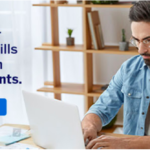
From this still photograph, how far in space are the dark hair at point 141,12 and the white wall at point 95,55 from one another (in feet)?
5.24

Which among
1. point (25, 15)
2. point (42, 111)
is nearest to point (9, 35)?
point (25, 15)

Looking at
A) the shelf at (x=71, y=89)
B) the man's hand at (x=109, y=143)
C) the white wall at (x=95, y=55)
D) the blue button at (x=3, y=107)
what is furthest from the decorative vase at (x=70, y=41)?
the man's hand at (x=109, y=143)

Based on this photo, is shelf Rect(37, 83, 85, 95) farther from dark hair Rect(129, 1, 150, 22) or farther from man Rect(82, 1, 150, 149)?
dark hair Rect(129, 1, 150, 22)

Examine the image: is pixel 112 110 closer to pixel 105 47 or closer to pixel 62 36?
pixel 105 47

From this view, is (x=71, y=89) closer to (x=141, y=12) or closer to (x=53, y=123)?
(x=141, y=12)

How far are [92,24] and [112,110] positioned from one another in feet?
4.27

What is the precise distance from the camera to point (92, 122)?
2.07 m

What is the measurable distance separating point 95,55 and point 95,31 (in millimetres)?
436

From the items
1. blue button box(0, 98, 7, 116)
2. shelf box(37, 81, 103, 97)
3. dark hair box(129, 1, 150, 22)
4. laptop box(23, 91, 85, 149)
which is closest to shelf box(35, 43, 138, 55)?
shelf box(37, 81, 103, 97)

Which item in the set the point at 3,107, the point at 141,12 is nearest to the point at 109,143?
the point at 141,12

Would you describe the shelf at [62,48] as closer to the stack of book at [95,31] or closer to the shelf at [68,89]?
the stack of book at [95,31]

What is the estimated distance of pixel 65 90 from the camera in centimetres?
363

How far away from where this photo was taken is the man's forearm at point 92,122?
203 cm

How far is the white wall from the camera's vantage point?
3707mm
